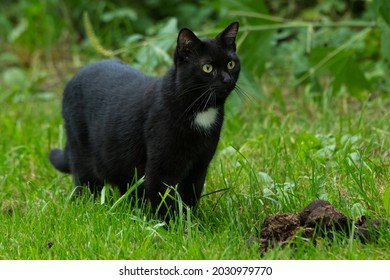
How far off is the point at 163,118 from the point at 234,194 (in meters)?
0.51

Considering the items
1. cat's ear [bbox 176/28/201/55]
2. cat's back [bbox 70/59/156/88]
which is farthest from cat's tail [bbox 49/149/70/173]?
cat's ear [bbox 176/28/201/55]

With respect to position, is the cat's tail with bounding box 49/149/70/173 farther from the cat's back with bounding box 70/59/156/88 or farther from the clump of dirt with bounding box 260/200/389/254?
the clump of dirt with bounding box 260/200/389/254

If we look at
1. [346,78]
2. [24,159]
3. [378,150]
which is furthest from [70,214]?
[346,78]

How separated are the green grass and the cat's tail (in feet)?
0.22

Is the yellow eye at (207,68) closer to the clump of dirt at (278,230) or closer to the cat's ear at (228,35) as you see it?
the cat's ear at (228,35)

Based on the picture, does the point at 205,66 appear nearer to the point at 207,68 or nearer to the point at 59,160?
the point at 207,68

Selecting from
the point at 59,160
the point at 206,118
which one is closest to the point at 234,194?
the point at 206,118

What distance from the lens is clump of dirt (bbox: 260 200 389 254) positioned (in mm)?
2760

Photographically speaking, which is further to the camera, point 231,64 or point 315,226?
point 231,64

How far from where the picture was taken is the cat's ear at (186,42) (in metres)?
3.15

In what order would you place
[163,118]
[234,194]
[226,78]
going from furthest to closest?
[234,194]
[163,118]
[226,78]

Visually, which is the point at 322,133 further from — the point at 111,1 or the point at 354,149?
the point at 111,1

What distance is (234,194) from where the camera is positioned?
133 inches

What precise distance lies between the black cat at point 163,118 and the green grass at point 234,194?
0.48 ft
